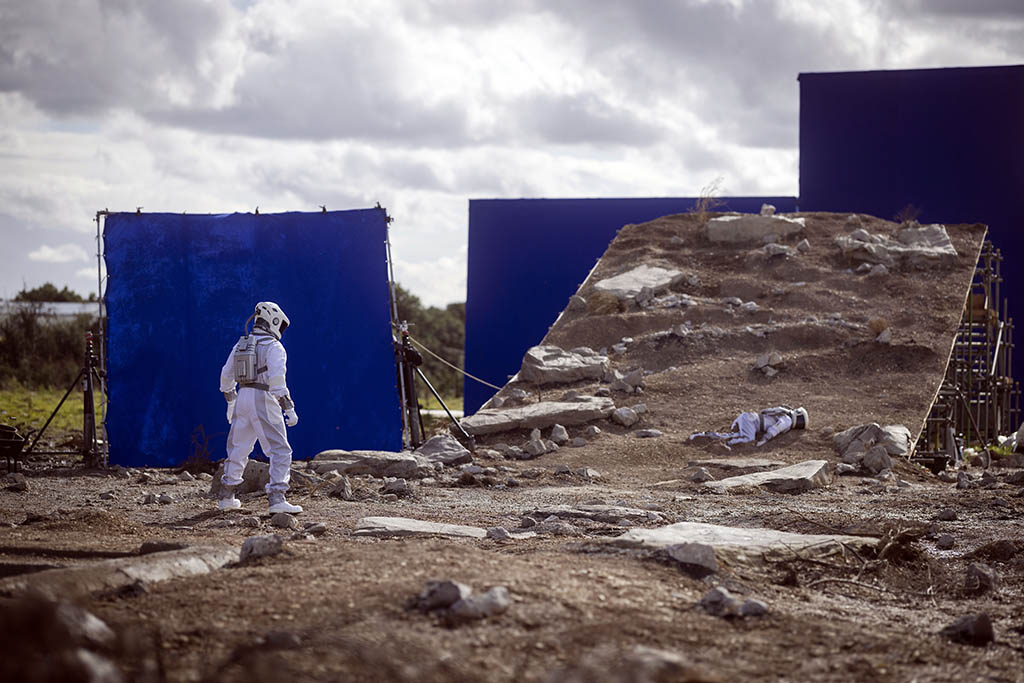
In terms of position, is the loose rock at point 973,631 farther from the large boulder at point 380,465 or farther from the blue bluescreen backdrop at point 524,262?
the blue bluescreen backdrop at point 524,262

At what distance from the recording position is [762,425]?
48.8 ft

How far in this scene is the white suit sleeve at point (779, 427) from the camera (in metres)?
14.7

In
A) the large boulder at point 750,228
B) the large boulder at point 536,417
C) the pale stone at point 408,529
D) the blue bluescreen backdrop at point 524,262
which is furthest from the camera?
the blue bluescreen backdrop at point 524,262

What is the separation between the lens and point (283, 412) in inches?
418

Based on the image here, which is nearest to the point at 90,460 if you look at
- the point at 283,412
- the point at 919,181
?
the point at 283,412

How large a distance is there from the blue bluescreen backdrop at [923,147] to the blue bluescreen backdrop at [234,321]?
54.3 ft

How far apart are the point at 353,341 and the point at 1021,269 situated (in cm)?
1759

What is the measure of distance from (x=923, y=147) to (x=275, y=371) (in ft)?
68.1

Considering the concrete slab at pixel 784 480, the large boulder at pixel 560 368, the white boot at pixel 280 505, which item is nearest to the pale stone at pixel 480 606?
the white boot at pixel 280 505

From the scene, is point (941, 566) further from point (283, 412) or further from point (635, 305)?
point (635, 305)

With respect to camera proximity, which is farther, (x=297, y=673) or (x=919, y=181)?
(x=919, y=181)

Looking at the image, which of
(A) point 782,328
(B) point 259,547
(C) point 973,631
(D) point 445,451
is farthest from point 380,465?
(A) point 782,328

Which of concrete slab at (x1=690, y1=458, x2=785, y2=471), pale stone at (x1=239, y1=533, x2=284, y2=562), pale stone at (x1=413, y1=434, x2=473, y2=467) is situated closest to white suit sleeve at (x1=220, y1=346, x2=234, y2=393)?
pale stone at (x1=413, y1=434, x2=473, y2=467)

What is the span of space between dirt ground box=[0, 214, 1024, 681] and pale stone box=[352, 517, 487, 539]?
1.07 feet
